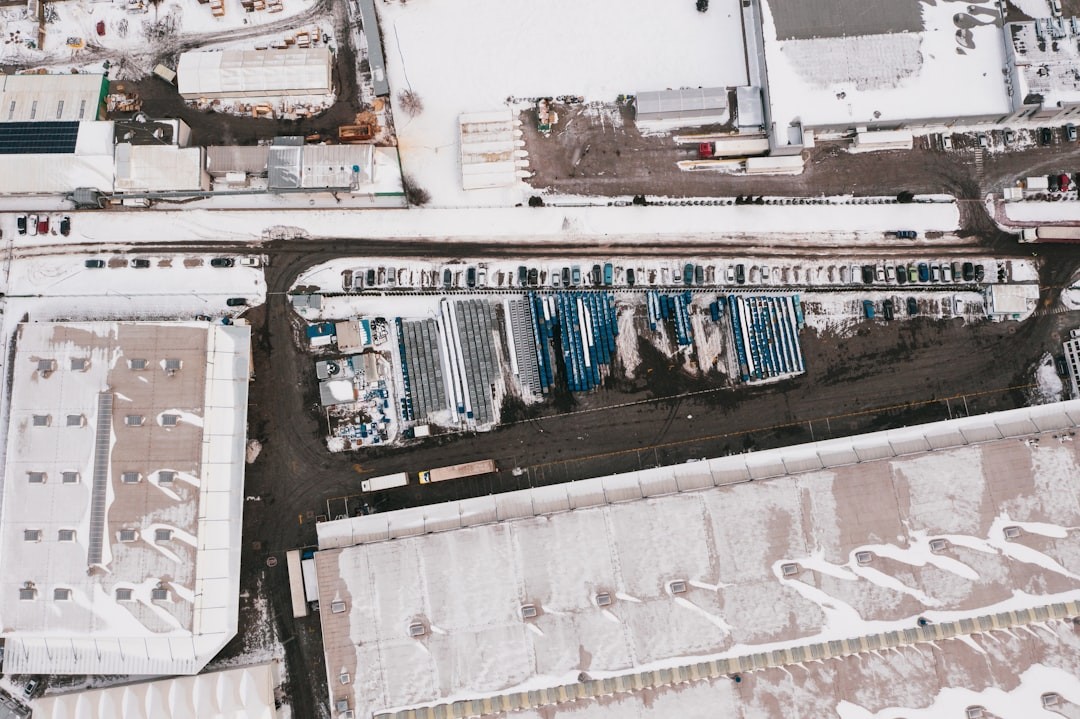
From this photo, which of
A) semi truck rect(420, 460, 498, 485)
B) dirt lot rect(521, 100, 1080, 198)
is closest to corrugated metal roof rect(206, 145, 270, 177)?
dirt lot rect(521, 100, 1080, 198)

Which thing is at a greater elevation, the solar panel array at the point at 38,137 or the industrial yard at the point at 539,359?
the solar panel array at the point at 38,137

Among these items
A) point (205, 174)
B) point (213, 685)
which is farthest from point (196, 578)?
point (205, 174)

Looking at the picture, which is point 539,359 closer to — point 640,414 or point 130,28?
point 640,414

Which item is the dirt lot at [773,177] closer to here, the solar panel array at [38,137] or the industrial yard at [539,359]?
the industrial yard at [539,359]

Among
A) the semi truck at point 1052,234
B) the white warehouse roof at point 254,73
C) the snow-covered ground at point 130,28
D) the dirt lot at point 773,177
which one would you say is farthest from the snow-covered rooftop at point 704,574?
the snow-covered ground at point 130,28

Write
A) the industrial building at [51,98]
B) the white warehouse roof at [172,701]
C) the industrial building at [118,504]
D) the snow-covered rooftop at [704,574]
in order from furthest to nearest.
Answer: the industrial building at [51,98] → the white warehouse roof at [172,701] → the industrial building at [118,504] → the snow-covered rooftop at [704,574]

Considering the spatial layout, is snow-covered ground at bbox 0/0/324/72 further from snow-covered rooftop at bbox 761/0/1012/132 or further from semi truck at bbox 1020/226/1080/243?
semi truck at bbox 1020/226/1080/243
